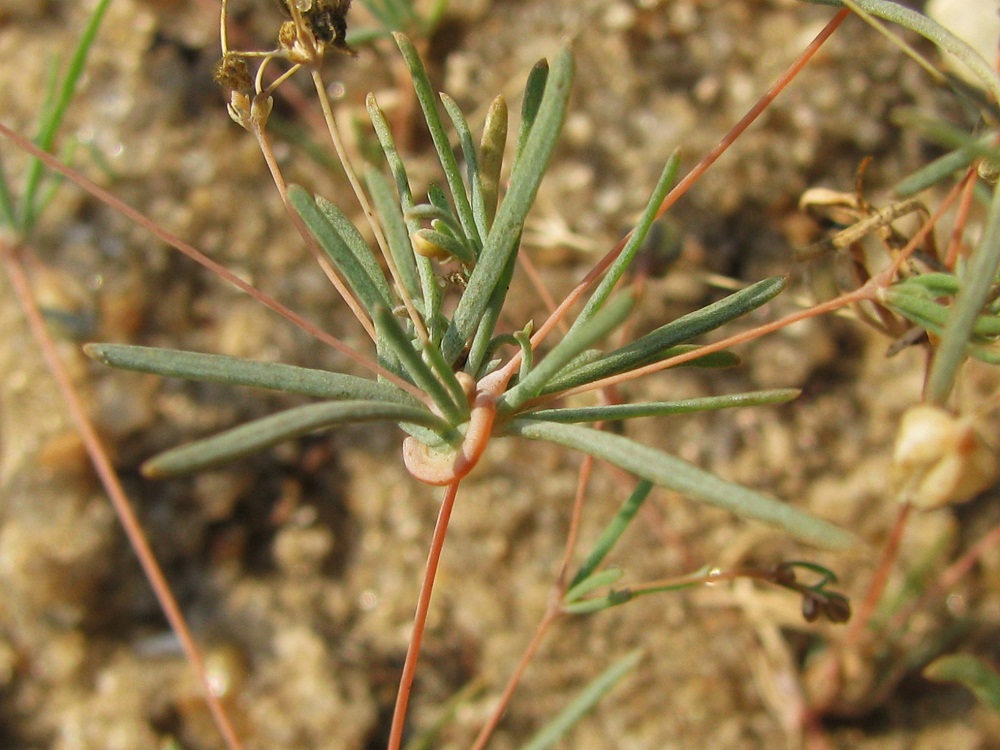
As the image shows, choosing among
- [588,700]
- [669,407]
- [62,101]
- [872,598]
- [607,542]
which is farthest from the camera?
[872,598]

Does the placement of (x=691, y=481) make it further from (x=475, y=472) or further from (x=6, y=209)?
(x=6, y=209)

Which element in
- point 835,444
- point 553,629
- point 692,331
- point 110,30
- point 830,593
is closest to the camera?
point 692,331

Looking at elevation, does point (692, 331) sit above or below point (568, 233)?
above

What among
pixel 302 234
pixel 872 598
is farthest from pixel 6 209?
pixel 872 598

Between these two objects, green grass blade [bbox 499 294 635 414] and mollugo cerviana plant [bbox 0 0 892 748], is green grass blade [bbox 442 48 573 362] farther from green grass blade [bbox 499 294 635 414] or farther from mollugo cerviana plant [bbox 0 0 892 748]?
green grass blade [bbox 499 294 635 414]

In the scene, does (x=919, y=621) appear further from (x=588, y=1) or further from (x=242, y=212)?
(x=242, y=212)

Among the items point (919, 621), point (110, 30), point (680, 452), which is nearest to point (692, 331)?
point (680, 452)
